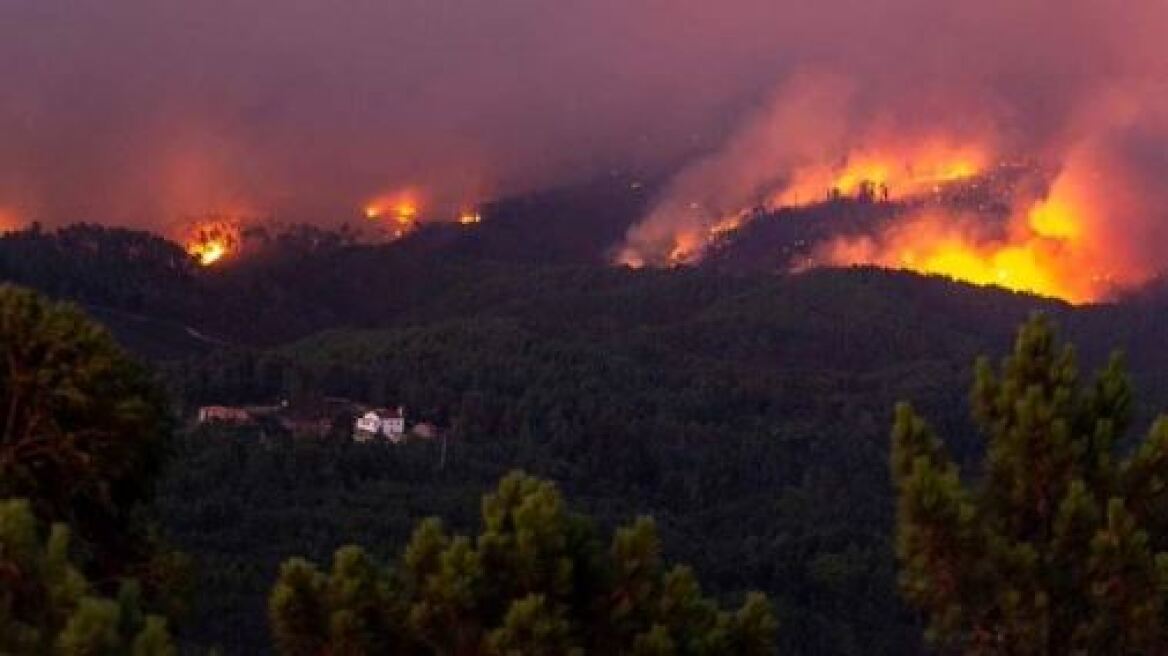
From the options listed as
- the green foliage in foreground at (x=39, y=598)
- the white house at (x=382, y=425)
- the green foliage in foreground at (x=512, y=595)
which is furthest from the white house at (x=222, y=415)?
the green foliage in foreground at (x=39, y=598)

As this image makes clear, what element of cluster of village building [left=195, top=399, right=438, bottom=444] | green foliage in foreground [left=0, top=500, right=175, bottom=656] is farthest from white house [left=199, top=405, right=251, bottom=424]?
green foliage in foreground [left=0, top=500, right=175, bottom=656]

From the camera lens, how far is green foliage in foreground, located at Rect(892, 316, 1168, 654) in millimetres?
21391

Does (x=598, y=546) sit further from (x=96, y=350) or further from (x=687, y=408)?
(x=687, y=408)

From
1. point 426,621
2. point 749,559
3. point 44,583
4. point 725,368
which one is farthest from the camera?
point 725,368

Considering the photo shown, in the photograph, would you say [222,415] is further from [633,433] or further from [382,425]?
[633,433]

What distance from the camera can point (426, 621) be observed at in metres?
19.6

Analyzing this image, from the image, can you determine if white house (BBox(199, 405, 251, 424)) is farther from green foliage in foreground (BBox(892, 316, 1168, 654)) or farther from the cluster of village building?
green foliage in foreground (BBox(892, 316, 1168, 654))

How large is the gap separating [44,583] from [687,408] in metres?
132

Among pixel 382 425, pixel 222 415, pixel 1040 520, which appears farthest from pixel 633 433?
pixel 1040 520

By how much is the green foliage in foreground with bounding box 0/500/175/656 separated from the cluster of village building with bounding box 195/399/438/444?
97.4 meters

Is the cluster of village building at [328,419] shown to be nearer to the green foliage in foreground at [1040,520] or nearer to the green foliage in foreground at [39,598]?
the green foliage in foreground at [1040,520]

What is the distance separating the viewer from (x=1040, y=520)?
22297mm

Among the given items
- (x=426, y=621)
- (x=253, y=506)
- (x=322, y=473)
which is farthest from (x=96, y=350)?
(x=322, y=473)

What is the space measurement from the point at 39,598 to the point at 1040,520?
11.7 metres
